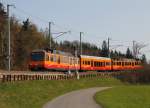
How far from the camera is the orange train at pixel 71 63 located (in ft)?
180

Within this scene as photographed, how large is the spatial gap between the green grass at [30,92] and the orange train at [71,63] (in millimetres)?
4829

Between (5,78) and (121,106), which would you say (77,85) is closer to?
(5,78)

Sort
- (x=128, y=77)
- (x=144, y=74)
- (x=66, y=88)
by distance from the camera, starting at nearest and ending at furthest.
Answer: (x=66, y=88)
(x=128, y=77)
(x=144, y=74)

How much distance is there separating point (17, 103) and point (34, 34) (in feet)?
268

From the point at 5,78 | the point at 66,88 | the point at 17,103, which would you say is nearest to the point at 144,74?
the point at 66,88

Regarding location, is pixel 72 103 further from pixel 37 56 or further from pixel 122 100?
pixel 37 56

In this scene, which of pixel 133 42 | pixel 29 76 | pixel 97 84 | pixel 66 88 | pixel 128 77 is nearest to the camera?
pixel 29 76

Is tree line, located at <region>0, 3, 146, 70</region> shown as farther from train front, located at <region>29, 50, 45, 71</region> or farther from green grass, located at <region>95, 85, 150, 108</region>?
green grass, located at <region>95, 85, 150, 108</region>

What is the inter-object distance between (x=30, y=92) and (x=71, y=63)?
29988mm

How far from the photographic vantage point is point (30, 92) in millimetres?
35344

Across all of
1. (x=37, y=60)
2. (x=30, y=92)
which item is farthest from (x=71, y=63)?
(x=30, y=92)

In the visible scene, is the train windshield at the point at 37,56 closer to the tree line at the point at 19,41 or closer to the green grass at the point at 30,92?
the green grass at the point at 30,92

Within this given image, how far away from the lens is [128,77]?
283 ft

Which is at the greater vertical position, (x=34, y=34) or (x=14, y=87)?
(x=34, y=34)
